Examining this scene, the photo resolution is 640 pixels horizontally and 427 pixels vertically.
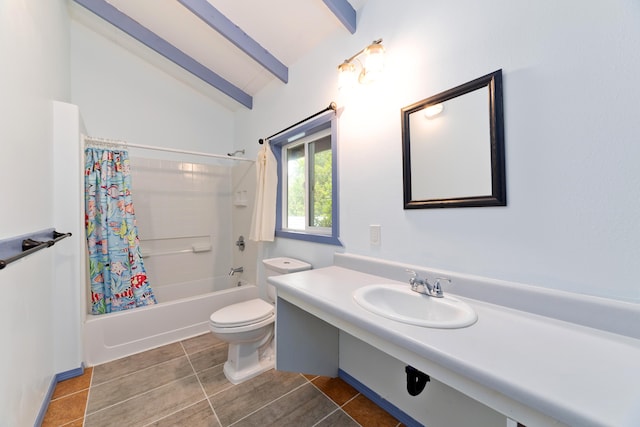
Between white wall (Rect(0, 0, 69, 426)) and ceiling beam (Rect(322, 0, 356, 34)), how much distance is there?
145 centimetres

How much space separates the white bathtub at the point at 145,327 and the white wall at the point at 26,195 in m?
0.25

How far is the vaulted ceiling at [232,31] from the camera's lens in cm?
166

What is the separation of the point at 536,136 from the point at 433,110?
1.39ft

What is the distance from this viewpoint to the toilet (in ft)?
5.05

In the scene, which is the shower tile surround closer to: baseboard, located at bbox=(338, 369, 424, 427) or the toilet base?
the toilet base

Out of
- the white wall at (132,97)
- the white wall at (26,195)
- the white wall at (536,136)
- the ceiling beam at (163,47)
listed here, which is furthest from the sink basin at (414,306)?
the white wall at (132,97)

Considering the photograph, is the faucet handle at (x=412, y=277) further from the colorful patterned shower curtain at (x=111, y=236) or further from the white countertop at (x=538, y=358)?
the colorful patterned shower curtain at (x=111, y=236)

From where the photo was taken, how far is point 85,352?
1.69 meters

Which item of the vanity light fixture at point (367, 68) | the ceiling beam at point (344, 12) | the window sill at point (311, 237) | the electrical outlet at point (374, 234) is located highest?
the ceiling beam at point (344, 12)

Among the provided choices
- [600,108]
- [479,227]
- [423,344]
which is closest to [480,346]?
[423,344]

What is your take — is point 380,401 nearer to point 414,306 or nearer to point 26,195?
point 414,306

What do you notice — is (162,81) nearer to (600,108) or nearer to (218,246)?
(218,246)

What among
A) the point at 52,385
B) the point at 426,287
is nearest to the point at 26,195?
the point at 52,385

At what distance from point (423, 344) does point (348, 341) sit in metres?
1.01
